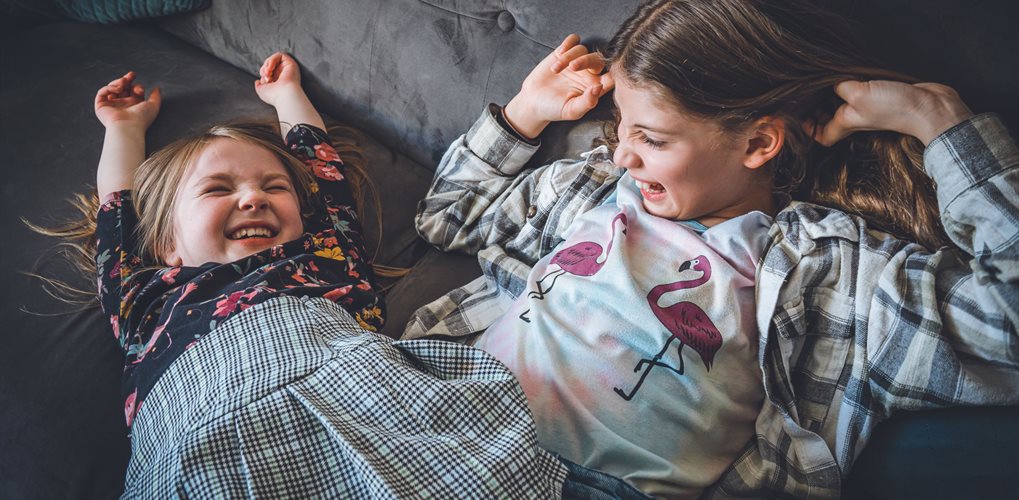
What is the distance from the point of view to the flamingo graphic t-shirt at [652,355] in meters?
0.86

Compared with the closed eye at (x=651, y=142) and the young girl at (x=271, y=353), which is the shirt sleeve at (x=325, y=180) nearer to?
the young girl at (x=271, y=353)

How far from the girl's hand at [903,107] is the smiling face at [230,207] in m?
0.89

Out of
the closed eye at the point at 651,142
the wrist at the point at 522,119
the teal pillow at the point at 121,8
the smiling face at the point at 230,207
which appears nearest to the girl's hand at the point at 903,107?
the closed eye at the point at 651,142

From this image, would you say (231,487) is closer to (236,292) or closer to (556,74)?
(236,292)

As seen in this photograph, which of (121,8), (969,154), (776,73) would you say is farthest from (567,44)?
(121,8)

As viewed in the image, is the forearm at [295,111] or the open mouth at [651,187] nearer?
the open mouth at [651,187]

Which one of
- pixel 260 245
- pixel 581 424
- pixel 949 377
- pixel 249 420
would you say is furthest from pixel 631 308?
pixel 260 245

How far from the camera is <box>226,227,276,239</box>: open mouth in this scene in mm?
1087

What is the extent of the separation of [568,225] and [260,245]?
0.52m

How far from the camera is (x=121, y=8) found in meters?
1.64

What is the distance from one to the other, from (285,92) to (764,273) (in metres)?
1.07

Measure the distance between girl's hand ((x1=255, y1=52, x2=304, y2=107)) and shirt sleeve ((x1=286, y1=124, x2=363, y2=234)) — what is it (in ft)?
0.50

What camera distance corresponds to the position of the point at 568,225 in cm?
110

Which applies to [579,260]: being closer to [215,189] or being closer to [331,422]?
[331,422]
